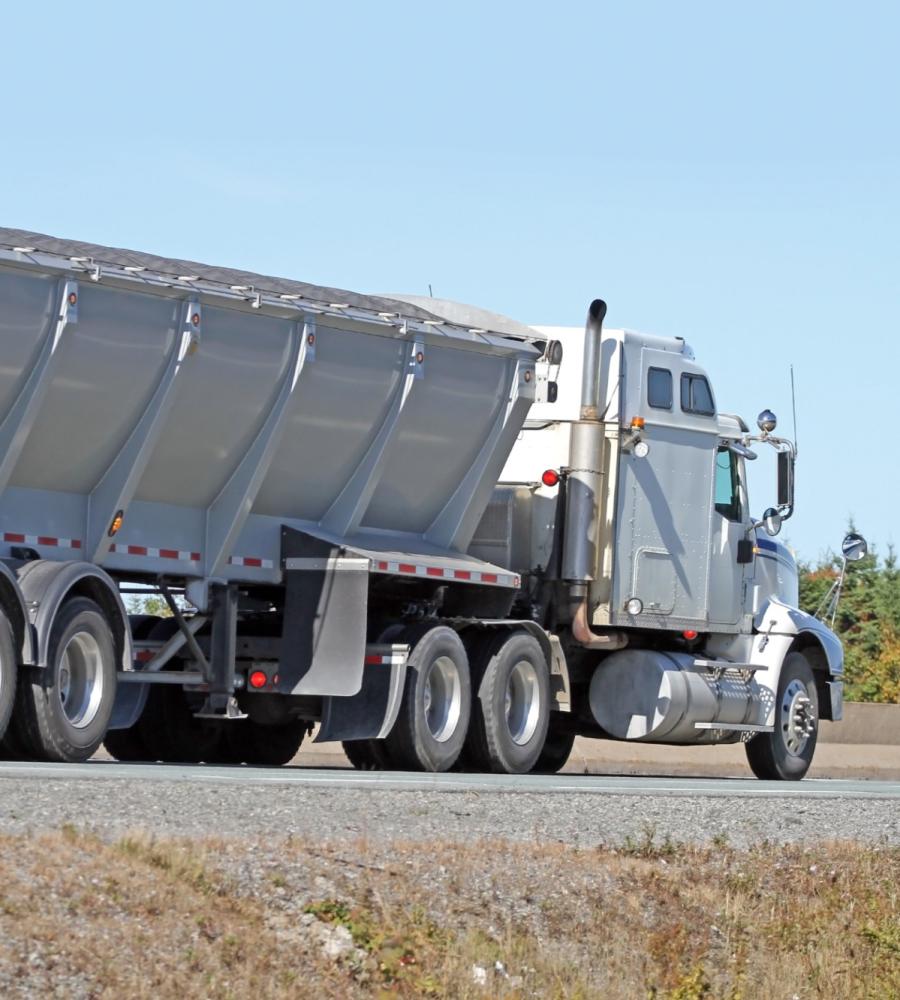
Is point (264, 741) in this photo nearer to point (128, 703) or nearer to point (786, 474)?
point (128, 703)

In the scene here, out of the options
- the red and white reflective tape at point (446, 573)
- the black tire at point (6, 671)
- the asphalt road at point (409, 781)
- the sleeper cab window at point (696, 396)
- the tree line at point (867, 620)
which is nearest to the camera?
the asphalt road at point (409, 781)

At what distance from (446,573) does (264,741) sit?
2.92m

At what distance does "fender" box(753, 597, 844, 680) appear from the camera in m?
21.4

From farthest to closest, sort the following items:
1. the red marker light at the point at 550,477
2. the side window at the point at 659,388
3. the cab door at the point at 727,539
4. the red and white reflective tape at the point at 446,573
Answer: the cab door at the point at 727,539
the side window at the point at 659,388
the red marker light at the point at 550,477
the red and white reflective tape at the point at 446,573

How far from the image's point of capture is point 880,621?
49.9 m

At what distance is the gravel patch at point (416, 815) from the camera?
31.8ft

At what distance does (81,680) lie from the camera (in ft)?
49.0

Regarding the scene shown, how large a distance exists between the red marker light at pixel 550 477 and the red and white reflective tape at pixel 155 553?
13.6ft

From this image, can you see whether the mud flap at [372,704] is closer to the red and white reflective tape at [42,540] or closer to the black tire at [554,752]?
the red and white reflective tape at [42,540]

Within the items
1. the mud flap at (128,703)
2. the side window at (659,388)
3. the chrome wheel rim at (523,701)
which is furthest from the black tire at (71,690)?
the side window at (659,388)

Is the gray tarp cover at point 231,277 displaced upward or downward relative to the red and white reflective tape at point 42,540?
upward

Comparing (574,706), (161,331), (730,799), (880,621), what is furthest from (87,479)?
(880,621)

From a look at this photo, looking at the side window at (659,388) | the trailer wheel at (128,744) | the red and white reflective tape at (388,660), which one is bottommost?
the trailer wheel at (128,744)

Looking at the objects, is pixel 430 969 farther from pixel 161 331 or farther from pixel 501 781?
pixel 161 331
